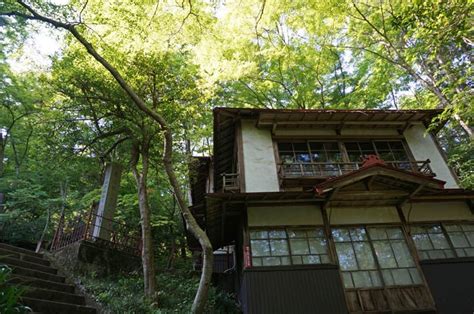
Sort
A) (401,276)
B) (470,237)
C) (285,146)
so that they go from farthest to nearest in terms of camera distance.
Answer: (285,146) < (470,237) < (401,276)

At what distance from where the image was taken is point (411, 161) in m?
10.1

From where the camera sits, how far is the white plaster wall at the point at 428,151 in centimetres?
997

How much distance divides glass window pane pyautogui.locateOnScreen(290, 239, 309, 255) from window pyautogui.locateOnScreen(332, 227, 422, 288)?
96 centimetres

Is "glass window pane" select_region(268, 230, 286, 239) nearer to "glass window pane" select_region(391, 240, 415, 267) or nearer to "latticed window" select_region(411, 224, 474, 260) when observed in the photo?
"glass window pane" select_region(391, 240, 415, 267)

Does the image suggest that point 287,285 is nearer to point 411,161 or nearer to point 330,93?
point 411,161

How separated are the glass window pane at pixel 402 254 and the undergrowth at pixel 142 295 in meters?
5.61

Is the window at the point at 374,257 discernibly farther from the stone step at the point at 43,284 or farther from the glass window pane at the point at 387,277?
the stone step at the point at 43,284

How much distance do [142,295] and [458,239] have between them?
10.1 m

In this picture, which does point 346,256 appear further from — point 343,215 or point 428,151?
point 428,151

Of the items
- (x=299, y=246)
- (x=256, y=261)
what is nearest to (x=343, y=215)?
(x=299, y=246)

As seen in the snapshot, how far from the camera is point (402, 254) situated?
Answer: 8.43 metres

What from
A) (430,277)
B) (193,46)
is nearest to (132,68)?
(193,46)

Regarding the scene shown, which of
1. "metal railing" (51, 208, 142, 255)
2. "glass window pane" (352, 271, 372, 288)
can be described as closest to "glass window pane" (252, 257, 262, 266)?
"glass window pane" (352, 271, 372, 288)

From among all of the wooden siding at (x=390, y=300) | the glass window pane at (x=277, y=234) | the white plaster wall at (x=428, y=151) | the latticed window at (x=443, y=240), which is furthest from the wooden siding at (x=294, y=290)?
the white plaster wall at (x=428, y=151)
